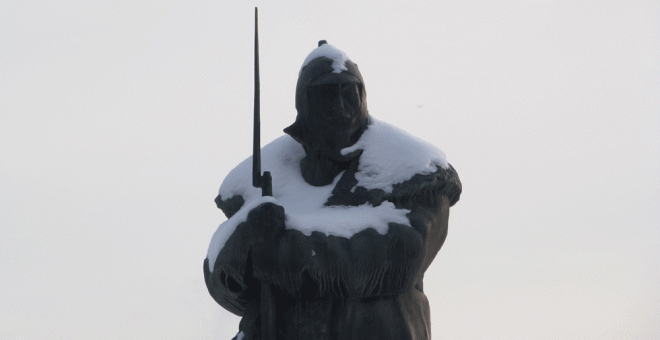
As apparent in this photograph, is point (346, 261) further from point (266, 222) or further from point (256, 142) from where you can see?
point (256, 142)

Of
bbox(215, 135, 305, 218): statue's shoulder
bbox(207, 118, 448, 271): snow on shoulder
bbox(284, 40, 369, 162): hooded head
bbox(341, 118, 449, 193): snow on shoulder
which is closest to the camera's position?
bbox(207, 118, 448, 271): snow on shoulder

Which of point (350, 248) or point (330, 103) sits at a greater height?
point (330, 103)

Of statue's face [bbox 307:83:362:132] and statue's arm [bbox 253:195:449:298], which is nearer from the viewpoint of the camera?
statue's arm [bbox 253:195:449:298]

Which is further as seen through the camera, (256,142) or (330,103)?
(330,103)

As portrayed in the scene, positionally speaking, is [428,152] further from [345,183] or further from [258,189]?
[258,189]

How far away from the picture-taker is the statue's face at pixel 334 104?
10.3 metres

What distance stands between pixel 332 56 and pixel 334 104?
0.38 metres

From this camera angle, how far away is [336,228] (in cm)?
982

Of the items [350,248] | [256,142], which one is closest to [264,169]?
[256,142]

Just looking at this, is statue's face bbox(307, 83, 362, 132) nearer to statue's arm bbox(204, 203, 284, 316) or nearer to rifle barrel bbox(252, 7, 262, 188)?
rifle barrel bbox(252, 7, 262, 188)

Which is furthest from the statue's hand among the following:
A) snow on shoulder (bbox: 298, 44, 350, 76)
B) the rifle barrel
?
snow on shoulder (bbox: 298, 44, 350, 76)

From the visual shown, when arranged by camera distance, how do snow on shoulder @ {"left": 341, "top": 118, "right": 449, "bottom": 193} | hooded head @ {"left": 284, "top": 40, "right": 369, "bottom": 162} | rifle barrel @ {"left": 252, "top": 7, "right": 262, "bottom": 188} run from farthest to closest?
hooded head @ {"left": 284, "top": 40, "right": 369, "bottom": 162}, snow on shoulder @ {"left": 341, "top": 118, "right": 449, "bottom": 193}, rifle barrel @ {"left": 252, "top": 7, "right": 262, "bottom": 188}

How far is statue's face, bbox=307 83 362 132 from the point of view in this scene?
10.3m

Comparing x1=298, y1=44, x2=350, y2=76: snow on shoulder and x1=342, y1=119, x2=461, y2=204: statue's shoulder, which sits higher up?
x1=298, y1=44, x2=350, y2=76: snow on shoulder
